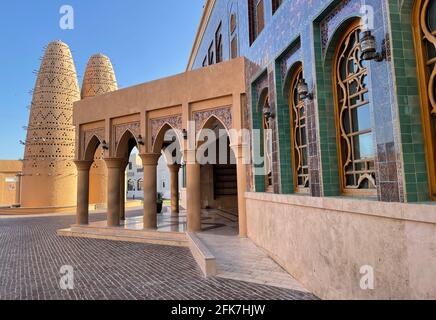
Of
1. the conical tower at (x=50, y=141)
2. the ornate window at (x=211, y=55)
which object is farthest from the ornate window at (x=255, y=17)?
the conical tower at (x=50, y=141)

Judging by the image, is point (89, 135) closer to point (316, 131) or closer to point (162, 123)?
point (162, 123)

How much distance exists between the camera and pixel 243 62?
8.28 meters

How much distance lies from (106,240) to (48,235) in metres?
3.04

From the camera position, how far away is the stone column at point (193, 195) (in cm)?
885

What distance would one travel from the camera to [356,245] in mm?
3375

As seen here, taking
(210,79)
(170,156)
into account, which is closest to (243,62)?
(210,79)

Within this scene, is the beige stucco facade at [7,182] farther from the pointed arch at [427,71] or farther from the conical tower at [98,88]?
the pointed arch at [427,71]

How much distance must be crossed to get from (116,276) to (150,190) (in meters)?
4.24

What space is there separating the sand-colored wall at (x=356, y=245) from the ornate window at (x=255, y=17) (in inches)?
175

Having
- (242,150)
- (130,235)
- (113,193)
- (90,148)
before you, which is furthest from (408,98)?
(90,148)

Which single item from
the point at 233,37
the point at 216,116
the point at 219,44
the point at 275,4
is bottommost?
the point at 216,116

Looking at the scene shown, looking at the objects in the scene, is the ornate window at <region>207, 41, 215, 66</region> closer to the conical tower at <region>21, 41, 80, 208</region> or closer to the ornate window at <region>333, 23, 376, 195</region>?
the ornate window at <region>333, 23, 376, 195</region>

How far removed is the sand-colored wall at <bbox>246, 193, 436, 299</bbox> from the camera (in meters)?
2.61

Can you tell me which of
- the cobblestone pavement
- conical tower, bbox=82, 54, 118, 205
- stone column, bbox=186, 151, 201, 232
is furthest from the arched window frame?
conical tower, bbox=82, 54, 118, 205
